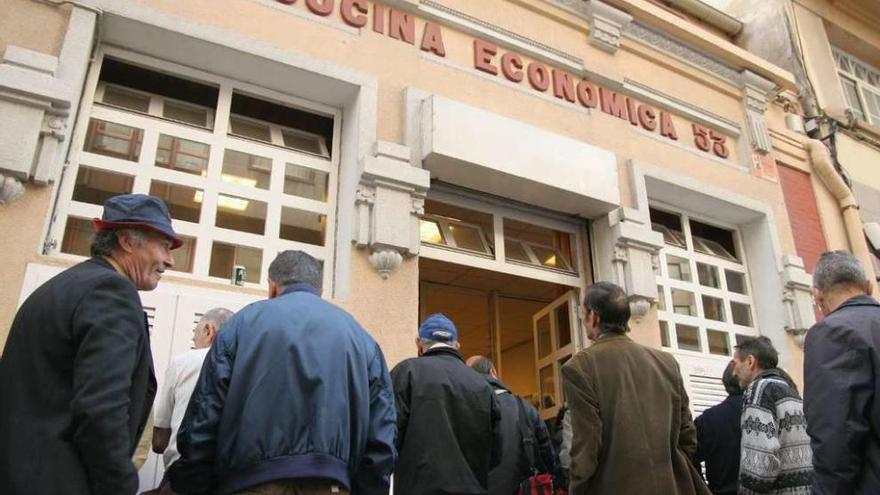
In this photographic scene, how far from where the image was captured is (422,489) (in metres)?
3.21

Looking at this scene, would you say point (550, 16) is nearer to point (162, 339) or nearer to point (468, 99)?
point (468, 99)

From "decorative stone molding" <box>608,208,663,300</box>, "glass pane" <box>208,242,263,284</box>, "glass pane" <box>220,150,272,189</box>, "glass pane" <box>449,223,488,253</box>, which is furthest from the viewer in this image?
"decorative stone molding" <box>608,208,663,300</box>

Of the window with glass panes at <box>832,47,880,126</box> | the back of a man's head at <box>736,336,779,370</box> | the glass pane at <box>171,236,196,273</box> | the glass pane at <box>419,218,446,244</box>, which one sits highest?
the window with glass panes at <box>832,47,880,126</box>

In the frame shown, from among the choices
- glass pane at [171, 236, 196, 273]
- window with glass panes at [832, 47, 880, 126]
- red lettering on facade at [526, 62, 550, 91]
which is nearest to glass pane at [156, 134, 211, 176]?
glass pane at [171, 236, 196, 273]

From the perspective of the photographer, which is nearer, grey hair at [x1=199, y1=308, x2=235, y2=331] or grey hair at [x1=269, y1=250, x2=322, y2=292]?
grey hair at [x1=269, y1=250, x2=322, y2=292]

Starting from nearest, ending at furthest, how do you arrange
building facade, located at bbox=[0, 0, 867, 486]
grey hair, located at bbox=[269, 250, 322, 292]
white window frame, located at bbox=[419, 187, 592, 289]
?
grey hair, located at bbox=[269, 250, 322, 292], building facade, located at bbox=[0, 0, 867, 486], white window frame, located at bbox=[419, 187, 592, 289]

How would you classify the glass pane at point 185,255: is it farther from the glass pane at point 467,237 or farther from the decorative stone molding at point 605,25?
the decorative stone molding at point 605,25

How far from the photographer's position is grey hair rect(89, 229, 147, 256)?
232 centimetres

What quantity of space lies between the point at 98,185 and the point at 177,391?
217 centimetres

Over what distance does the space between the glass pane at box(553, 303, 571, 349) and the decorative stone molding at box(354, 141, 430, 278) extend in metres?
2.16

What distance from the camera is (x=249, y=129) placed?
5.38 meters

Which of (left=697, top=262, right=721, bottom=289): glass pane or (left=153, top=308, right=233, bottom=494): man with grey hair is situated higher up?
(left=697, top=262, right=721, bottom=289): glass pane

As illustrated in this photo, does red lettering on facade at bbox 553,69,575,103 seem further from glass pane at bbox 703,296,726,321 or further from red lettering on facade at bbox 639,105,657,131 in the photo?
glass pane at bbox 703,296,726,321

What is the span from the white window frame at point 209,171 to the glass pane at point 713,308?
168 inches
